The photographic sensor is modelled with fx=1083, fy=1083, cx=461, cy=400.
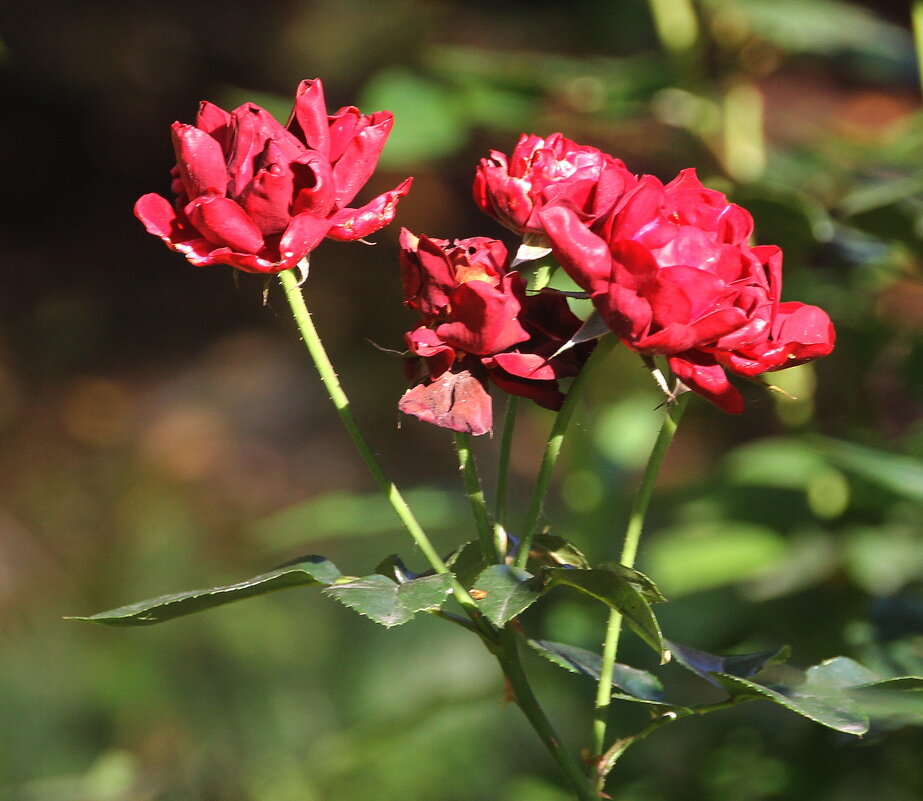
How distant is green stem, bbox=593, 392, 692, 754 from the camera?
0.64m

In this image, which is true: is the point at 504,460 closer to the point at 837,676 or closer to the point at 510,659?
the point at 510,659

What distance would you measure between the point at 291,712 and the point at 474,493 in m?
1.65

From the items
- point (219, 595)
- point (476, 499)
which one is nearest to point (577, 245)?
point (476, 499)

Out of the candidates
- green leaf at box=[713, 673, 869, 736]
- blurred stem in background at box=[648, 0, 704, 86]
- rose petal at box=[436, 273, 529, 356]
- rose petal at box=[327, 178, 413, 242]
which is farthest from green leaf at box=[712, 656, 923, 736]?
blurred stem in background at box=[648, 0, 704, 86]

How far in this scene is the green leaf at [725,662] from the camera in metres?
0.68

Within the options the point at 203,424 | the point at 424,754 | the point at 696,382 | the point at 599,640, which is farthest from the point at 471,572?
the point at 203,424

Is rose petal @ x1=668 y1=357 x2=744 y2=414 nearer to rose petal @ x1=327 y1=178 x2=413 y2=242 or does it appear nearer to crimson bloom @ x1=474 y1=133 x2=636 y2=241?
crimson bloom @ x1=474 y1=133 x2=636 y2=241

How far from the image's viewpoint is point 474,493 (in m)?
0.66

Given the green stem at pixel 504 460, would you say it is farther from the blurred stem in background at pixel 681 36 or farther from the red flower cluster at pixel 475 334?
the blurred stem in background at pixel 681 36

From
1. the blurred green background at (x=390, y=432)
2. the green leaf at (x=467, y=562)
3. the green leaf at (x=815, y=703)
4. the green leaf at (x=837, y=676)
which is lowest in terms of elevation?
the blurred green background at (x=390, y=432)

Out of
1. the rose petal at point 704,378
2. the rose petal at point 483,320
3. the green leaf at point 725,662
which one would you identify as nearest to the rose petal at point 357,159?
the rose petal at point 483,320

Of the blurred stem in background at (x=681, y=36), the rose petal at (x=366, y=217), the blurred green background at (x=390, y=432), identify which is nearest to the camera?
the rose petal at (x=366, y=217)

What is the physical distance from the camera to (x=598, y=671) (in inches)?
28.1

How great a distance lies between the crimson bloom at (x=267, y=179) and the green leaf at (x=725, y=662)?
1.15ft
